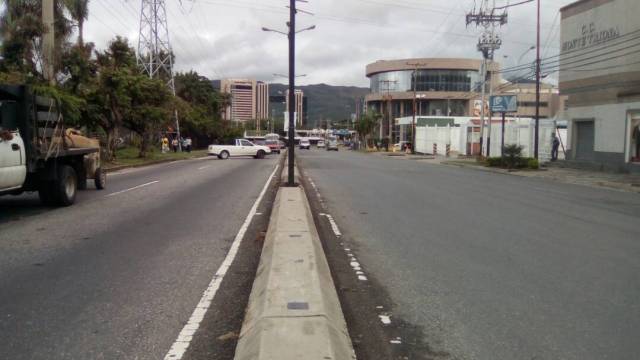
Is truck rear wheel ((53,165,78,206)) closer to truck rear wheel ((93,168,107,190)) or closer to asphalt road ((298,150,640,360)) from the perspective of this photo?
truck rear wheel ((93,168,107,190))

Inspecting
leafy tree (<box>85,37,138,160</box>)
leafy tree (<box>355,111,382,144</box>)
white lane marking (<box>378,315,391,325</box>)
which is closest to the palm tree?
leafy tree (<box>85,37,138,160</box>)

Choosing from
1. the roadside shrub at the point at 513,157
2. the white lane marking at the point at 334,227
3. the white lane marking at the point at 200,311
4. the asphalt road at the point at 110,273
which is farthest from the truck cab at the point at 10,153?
the roadside shrub at the point at 513,157

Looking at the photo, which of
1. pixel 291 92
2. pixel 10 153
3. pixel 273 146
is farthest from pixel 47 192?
pixel 273 146

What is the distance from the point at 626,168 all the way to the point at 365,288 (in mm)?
28816

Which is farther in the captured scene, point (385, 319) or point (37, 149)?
point (37, 149)

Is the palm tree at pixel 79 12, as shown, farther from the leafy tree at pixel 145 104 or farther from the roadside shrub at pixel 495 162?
the roadside shrub at pixel 495 162

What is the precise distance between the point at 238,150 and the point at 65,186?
116ft

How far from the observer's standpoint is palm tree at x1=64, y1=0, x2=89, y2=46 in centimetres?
3375

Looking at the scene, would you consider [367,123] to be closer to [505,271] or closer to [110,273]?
[505,271]

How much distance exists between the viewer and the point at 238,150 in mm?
49344

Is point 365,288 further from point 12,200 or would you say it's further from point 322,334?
A: point 12,200

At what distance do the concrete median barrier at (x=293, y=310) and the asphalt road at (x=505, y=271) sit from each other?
60 centimetres

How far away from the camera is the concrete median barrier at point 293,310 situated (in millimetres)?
4699

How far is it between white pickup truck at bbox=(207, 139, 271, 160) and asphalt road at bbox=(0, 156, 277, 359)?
33.0 meters
